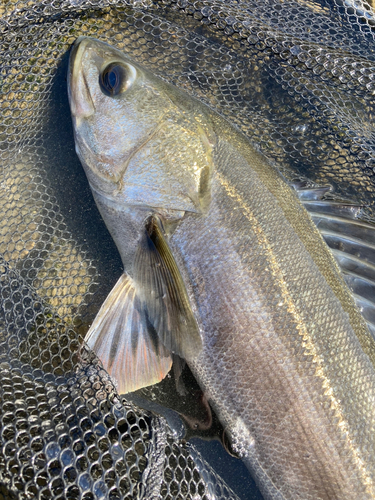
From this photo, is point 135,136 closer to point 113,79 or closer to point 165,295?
point 113,79

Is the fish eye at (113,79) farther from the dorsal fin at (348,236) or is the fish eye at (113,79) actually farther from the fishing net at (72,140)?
the dorsal fin at (348,236)

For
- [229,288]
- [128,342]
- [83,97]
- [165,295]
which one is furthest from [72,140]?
[229,288]

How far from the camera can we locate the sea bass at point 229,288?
6.42 feet

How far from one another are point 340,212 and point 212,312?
111 centimetres

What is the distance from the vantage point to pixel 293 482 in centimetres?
203

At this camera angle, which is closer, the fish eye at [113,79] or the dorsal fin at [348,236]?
the fish eye at [113,79]

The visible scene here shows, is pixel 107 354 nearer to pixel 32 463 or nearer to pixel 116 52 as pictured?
pixel 32 463

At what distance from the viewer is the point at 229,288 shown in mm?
2064

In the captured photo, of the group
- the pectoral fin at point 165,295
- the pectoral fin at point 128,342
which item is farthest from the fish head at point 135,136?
the pectoral fin at point 128,342

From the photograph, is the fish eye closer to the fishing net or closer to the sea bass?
the sea bass

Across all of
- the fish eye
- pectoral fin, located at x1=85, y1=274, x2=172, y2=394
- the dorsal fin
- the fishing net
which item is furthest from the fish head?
the dorsal fin

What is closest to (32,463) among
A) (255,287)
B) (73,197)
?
(255,287)

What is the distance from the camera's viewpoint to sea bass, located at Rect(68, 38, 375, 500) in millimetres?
1956

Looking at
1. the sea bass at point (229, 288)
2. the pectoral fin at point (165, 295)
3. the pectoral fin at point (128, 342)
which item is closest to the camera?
the sea bass at point (229, 288)
